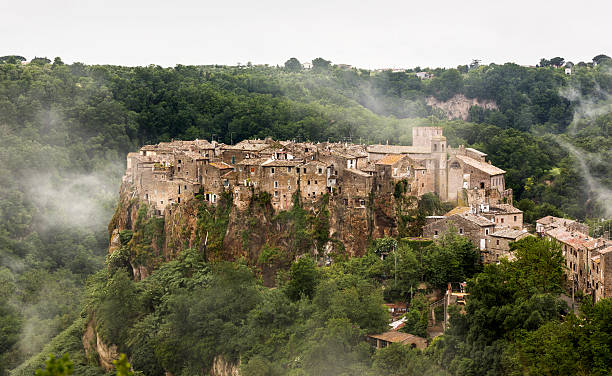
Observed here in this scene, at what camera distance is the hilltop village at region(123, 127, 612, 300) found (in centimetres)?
4625

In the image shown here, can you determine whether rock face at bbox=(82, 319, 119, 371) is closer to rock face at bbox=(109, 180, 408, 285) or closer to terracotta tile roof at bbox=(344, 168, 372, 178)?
rock face at bbox=(109, 180, 408, 285)

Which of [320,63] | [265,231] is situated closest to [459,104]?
[320,63]

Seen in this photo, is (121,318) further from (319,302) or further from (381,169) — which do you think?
(381,169)

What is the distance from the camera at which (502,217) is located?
47344mm

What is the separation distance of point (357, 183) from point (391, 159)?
3251mm

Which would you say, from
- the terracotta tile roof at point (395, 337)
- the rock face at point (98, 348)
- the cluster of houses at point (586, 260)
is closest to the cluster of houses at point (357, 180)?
the cluster of houses at point (586, 260)

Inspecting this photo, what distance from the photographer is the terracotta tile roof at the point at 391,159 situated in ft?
159

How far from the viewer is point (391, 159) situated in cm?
4928

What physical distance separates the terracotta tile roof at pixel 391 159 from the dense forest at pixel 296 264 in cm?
583

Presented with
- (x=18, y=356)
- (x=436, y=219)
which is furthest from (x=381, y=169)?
(x=18, y=356)

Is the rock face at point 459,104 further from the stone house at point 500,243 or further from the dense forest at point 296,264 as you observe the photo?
the stone house at point 500,243

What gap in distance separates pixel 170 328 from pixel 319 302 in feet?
33.6

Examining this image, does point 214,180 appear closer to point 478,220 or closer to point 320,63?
point 478,220

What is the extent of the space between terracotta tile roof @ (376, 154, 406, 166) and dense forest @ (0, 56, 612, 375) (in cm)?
583
